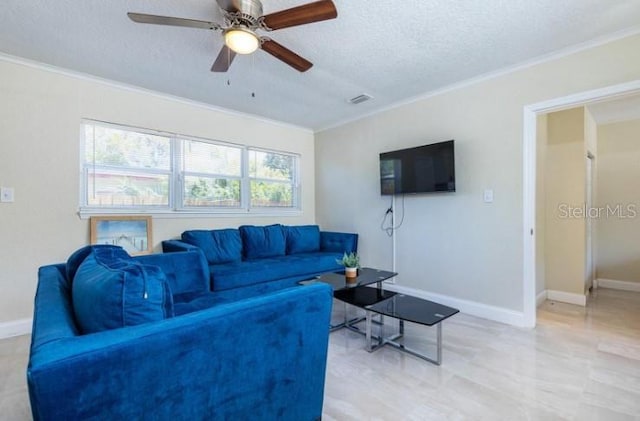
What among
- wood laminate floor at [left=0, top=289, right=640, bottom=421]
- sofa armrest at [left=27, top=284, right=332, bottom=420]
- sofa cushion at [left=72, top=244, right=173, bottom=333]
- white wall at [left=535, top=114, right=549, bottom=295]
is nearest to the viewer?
sofa armrest at [left=27, top=284, right=332, bottom=420]

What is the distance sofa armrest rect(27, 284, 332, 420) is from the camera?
764 mm

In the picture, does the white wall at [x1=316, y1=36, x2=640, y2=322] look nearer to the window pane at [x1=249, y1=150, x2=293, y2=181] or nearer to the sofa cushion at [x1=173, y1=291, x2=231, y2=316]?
the window pane at [x1=249, y1=150, x2=293, y2=181]

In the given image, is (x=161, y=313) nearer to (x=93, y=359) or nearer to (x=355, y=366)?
(x=93, y=359)

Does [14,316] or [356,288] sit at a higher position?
[356,288]

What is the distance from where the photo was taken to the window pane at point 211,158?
3.75 metres

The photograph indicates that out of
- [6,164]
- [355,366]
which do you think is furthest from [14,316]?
[355,366]

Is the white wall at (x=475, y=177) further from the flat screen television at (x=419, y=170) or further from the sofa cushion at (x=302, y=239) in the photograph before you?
the sofa cushion at (x=302, y=239)

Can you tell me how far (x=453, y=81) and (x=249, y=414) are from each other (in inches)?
136

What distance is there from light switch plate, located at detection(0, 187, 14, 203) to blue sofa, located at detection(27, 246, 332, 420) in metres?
1.93

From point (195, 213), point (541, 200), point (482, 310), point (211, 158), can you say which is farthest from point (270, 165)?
point (541, 200)

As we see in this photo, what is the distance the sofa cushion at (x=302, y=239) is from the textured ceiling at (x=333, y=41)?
193 centimetres

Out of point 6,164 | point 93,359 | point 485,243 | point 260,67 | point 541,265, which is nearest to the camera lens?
point 93,359

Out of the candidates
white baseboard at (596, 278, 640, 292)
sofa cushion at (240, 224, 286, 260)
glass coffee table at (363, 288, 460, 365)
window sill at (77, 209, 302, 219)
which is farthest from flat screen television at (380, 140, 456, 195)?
white baseboard at (596, 278, 640, 292)

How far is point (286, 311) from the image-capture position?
4.02 ft
